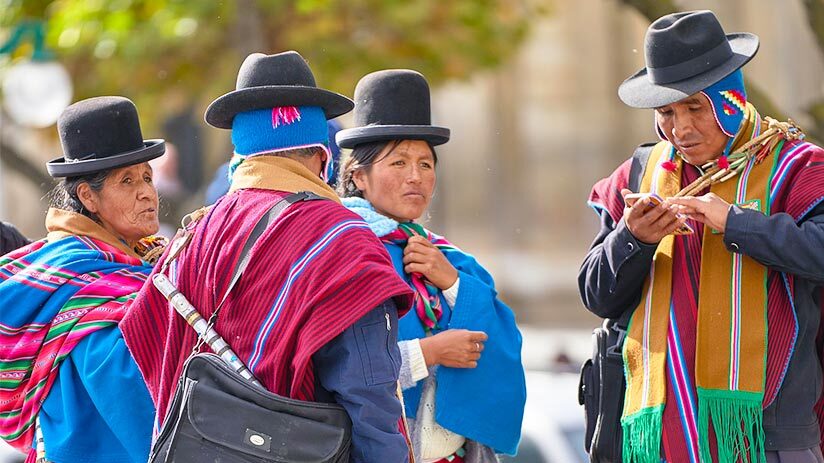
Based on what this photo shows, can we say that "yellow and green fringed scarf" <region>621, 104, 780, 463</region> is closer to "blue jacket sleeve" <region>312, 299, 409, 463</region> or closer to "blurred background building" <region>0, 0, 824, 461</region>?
"blue jacket sleeve" <region>312, 299, 409, 463</region>

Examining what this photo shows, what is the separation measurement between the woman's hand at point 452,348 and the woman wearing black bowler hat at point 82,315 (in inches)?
35.4

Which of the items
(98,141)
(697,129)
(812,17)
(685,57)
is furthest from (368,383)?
(812,17)

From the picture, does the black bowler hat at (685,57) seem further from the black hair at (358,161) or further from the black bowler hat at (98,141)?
the black bowler hat at (98,141)

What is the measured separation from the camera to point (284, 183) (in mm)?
3123

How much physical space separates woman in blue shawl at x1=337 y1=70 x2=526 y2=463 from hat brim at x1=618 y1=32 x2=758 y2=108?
671 mm

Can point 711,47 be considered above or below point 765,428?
above

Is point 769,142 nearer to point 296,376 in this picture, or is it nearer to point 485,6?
point 296,376

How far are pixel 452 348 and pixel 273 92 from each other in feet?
3.44

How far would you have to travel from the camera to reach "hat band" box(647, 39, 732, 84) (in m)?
3.57

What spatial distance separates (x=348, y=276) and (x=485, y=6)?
754cm

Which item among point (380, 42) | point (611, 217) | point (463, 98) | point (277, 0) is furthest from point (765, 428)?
point (463, 98)

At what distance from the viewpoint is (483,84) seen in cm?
1652

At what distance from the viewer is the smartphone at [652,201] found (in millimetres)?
3422

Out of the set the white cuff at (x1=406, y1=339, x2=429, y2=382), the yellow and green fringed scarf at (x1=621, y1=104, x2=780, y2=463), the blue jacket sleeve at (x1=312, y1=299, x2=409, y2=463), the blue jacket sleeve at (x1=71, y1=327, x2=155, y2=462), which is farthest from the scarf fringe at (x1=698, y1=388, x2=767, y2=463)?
the blue jacket sleeve at (x1=71, y1=327, x2=155, y2=462)
